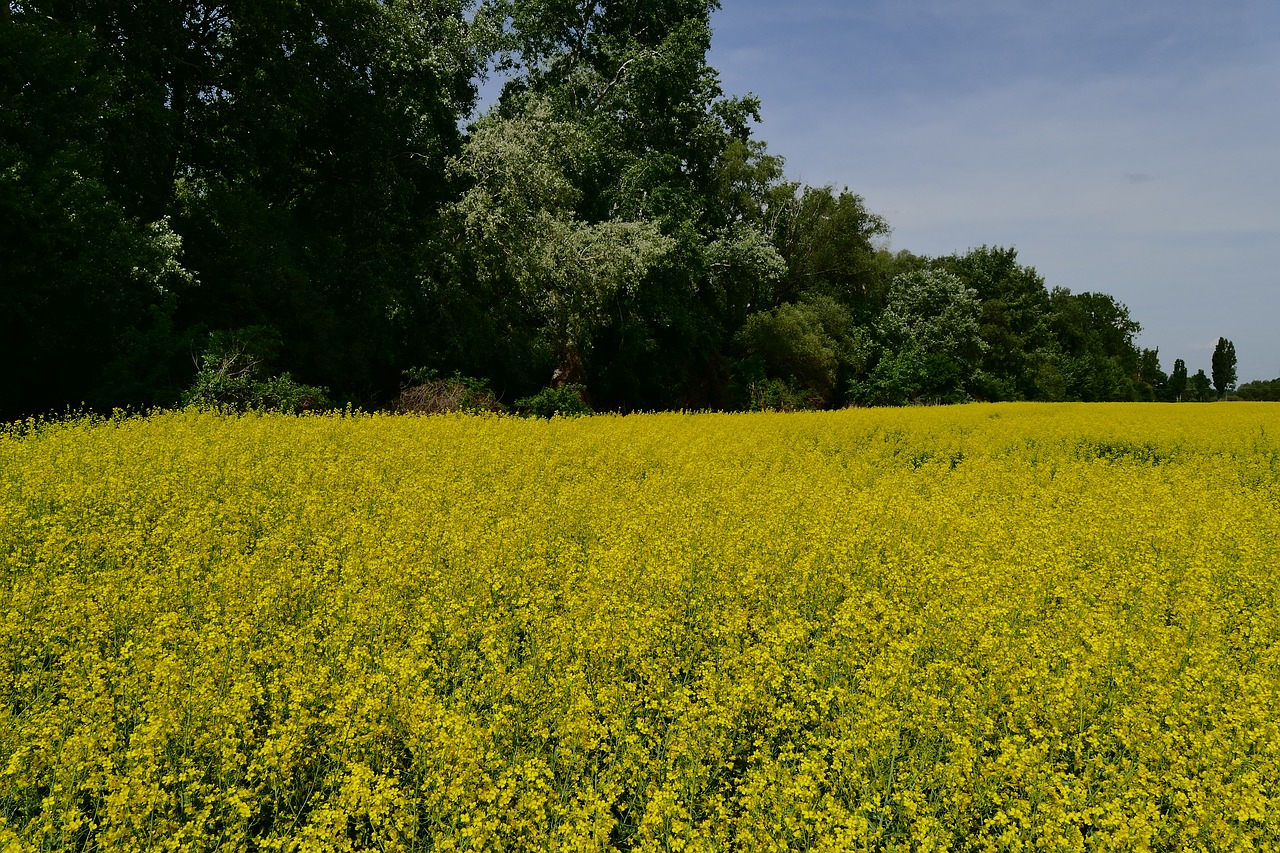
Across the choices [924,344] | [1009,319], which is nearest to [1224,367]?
[1009,319]

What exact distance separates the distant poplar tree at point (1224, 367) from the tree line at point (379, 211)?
101184 millimetres

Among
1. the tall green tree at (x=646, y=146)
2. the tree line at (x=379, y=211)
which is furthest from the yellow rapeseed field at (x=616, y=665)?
the tall green tree at (x=646, y=146)

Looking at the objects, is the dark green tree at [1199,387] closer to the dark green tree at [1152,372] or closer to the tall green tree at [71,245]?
the dark green tree at [1152,372]

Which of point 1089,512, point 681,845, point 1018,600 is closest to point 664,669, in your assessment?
point 681,845

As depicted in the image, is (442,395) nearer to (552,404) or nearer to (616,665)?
(552,404)

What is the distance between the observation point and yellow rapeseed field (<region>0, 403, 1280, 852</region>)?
112 inches

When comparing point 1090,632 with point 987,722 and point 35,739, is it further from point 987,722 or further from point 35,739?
point 35,739

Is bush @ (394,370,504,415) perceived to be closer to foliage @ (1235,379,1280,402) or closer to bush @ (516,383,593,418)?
bush @ (516,383,593,418)

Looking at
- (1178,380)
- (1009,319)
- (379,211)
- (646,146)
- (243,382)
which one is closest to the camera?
(243,382)

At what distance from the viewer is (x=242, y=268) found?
19.0 meters

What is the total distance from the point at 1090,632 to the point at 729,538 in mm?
2716

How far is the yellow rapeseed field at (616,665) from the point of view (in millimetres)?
2834

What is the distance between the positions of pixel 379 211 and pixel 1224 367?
12674cm

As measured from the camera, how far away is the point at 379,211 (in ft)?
73.6
